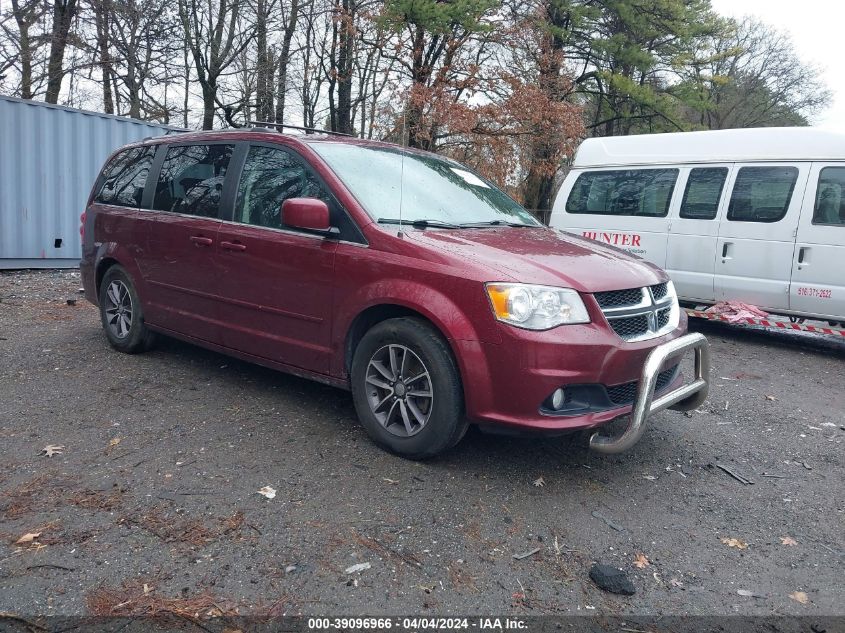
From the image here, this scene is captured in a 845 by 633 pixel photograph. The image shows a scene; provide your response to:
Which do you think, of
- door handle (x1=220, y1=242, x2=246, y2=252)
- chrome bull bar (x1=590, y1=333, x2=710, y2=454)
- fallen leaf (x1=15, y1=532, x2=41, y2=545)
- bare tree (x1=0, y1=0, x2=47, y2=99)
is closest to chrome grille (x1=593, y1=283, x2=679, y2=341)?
chrome bull bar (x1=590, y1=333, x2=710, y2=454)

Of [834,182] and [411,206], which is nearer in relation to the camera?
[411,206]

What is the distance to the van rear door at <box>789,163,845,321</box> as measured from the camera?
7008 millimetres

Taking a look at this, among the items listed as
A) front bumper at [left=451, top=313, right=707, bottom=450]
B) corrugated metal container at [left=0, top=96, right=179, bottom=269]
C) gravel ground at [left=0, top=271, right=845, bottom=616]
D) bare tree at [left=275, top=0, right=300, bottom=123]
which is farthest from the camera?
bare tree at [left=275, top=0, right=300, bottom=123]

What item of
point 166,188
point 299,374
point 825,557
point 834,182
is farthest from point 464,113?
point 825,557

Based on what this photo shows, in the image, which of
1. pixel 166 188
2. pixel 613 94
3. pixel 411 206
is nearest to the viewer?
pixel 411 206

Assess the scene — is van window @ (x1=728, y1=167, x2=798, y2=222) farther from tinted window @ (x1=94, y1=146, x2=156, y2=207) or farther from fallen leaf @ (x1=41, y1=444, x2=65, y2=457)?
fallen leaf @ (x1=41, y1=444, x2=65, y2=457)

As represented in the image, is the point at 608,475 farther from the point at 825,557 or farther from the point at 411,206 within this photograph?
the point at 411,206

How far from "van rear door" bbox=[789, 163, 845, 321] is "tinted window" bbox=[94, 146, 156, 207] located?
655 centimetres

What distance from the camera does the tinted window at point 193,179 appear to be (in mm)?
4848

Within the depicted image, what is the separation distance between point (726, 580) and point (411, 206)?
2.64m

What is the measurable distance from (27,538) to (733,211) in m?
7.48

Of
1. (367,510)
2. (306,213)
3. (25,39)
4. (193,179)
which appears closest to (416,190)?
(306,213)

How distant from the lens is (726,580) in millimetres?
2807

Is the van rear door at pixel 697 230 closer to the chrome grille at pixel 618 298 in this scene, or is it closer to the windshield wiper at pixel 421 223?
the chrome grille at pixel 618 298
